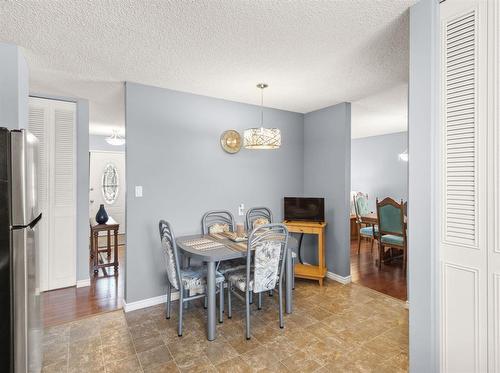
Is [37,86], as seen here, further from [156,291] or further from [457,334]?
[457,334]

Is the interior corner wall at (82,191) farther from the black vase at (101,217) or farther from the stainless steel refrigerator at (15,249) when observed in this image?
the stainless steel refrigerator at (15,249)

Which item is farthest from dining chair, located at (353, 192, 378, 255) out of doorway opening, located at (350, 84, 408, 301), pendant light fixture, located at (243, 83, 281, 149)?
pendant light fixture, located at (243, 83, 281, 149)

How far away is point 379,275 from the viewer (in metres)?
4.01


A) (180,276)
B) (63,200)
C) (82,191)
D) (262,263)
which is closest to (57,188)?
(63,200)

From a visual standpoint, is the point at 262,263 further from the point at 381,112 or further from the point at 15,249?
the point at 381,112

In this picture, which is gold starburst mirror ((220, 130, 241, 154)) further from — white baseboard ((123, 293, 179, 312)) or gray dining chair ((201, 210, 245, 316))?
white baseboard ((123, 293, 179, 312))

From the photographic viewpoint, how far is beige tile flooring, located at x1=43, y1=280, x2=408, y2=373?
205 cm

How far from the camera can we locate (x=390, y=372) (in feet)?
6.44

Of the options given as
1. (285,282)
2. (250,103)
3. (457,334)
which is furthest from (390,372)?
(250,103)

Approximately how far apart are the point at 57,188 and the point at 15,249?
2.38m

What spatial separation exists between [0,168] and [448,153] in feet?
7.66

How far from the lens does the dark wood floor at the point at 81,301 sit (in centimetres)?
283

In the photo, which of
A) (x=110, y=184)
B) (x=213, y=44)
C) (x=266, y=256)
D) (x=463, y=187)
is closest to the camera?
(x=463, y=187)

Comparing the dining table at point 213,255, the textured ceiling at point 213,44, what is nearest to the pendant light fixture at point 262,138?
the textured ceiling at point 213,44
